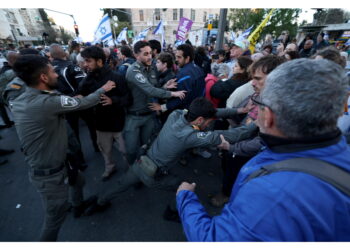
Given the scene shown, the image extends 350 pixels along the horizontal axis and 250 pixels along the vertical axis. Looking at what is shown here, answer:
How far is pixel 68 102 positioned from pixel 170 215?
2.02 metres

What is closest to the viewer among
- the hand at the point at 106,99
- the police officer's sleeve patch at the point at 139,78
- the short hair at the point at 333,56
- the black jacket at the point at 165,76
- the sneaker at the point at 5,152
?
the short hair at the point at 333,56

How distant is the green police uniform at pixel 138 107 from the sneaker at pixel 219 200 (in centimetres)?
155

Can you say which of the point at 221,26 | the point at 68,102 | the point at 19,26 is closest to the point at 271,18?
the point at 221,26

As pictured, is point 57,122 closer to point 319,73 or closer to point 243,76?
point 319,73

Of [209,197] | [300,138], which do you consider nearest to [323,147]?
[300,138]

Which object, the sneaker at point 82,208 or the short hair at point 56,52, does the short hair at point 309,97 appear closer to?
the sneaker at point 82,208

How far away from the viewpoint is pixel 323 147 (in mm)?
798

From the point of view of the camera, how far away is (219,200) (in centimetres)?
279

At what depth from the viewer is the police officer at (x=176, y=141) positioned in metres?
1.97

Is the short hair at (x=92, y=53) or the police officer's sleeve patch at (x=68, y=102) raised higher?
the short hair at (x=92, y=53)

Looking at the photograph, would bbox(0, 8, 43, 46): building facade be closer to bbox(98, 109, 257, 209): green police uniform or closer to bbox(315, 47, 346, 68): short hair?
bbox(98, 109, 257, 209): green police uniform

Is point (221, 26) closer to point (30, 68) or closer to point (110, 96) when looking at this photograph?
point (110, 96)

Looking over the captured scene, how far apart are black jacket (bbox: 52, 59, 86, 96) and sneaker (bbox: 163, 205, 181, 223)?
8.65 ft

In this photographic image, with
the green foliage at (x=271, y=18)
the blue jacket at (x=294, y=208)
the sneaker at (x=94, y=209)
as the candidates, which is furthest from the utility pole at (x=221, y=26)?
the green foliage at (x=271, y=18)
